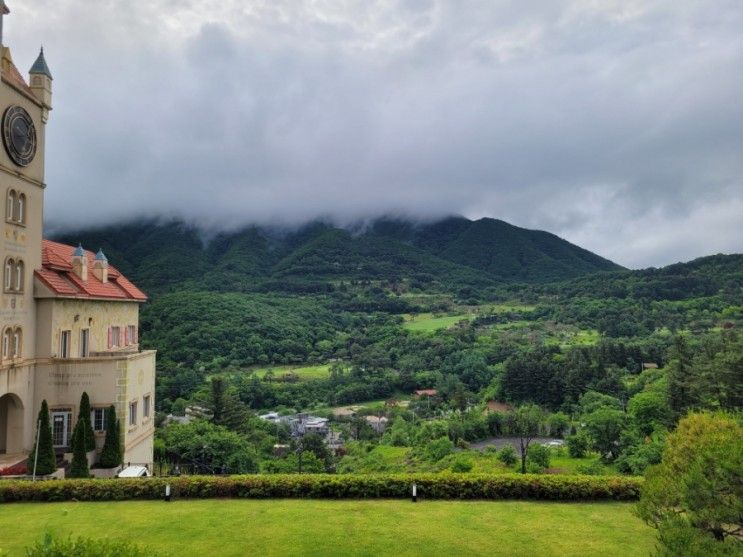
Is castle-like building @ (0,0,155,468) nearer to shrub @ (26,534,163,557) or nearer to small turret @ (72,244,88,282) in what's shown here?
small turret @ (72,244,88,282)

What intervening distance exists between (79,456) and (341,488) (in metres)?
8.89

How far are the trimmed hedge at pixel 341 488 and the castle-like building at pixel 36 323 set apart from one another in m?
4.91

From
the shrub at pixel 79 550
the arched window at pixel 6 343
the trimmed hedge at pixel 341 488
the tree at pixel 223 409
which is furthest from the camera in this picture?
the tree at pixel 223 409

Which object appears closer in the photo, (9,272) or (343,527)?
(343,527)

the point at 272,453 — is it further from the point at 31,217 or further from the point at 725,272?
the point at 725,272

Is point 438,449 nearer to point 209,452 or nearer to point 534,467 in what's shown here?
point 534,467

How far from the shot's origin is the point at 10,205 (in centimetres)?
1873

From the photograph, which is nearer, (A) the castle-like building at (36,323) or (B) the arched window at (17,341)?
(B) the arched window at (17,341)

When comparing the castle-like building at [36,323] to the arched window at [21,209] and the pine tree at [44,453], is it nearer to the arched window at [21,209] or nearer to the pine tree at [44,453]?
the arched window at [21,209]

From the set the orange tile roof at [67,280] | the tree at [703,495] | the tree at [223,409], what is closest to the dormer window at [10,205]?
the orange tile roof at [67,280]

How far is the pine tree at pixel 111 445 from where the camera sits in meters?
18.7

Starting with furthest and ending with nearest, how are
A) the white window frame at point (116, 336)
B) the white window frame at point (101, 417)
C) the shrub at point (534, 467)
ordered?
the shrub at point (534, 467) → the white window frame at point (116, 336) → the white window frame at point (101, 417)

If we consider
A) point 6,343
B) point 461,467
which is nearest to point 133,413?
point 6,343

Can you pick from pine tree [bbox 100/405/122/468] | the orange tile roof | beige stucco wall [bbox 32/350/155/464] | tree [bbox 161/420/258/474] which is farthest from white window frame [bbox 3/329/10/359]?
tree [bbox 161/420/258/474]
